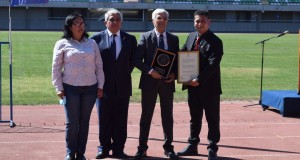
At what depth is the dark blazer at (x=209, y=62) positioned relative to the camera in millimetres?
7547

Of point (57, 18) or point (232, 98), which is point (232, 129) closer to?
point (232, 98)

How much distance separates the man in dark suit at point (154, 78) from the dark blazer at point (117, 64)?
217 mm

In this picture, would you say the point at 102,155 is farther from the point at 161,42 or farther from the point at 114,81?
the point at 161,42

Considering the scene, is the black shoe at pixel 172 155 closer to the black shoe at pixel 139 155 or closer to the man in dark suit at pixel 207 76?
the black shoe at pixel 139 155

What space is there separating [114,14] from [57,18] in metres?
60.1

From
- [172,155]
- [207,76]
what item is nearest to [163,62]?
[207,76]

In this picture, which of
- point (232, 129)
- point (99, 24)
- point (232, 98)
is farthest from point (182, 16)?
point (232, 129)

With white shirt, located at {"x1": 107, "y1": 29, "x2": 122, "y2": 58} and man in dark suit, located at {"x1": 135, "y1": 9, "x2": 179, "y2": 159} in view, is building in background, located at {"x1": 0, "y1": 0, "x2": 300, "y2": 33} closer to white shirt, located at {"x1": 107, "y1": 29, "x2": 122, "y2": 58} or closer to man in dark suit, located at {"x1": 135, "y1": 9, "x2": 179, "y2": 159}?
white shirt, located at {"x1": 107, "y1": 29, "x2": 122, "y2": 58}

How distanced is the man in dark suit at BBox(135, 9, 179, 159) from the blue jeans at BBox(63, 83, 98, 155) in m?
0.72

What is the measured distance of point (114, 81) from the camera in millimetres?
7730

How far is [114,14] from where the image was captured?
7586 millimetres

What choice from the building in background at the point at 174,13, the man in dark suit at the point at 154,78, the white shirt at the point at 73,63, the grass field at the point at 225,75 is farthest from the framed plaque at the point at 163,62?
the building in background at the point at 174,13

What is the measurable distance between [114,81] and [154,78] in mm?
578

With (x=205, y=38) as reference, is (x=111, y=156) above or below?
below
